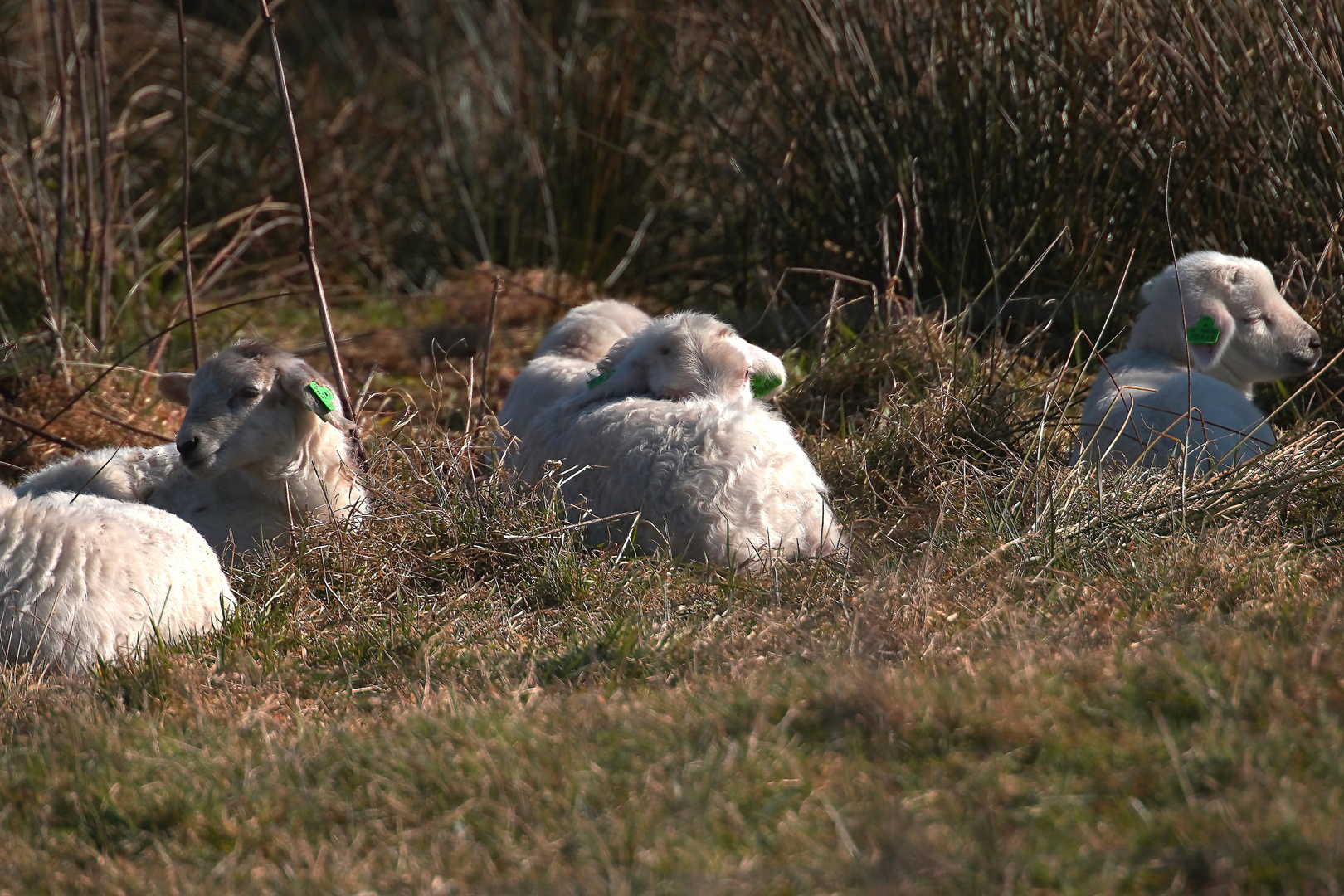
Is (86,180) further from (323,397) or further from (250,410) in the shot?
(323,397)

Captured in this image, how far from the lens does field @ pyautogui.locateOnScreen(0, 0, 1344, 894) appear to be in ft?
8.29

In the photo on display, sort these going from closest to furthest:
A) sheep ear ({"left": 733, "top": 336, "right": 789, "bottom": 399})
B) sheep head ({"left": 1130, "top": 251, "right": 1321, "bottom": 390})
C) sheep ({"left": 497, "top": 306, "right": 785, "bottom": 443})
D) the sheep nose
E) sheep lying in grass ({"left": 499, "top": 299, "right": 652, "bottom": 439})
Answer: the sheep nose, sheep ({"left": 497, "top": 306, "right": 785, "bottom": 443}), sheep ear ({"left": 733, "top": 336, "right": 789, "bottom": 399}), sheep head ({"left": 1130, "top": 251, "right": 1321, "bottom": 390}), sheep lying in grass ({"left": 499, "top": 299, "right": 652, "bottom": 439})

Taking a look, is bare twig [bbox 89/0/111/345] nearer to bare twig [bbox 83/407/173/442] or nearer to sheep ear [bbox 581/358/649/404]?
bare twig [bbox 83/407/173/442]

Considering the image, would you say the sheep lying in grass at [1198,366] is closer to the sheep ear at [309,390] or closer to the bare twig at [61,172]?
the sheep ear at [309,390]

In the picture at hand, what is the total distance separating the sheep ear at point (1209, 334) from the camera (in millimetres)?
5000

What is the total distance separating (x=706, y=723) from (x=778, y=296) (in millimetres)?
4775

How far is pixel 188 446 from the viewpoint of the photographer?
14.4 ft

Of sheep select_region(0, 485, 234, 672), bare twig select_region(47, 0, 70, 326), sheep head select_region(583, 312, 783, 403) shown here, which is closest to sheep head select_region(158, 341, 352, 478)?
sheep select_region(0, 485, 234, 672)

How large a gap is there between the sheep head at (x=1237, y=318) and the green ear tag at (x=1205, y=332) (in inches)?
1.7

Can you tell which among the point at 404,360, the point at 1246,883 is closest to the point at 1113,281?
the point at 404,360

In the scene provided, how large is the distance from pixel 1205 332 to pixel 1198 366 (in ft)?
0.43

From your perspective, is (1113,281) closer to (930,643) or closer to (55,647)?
(930,643)

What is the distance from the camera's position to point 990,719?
107 inches

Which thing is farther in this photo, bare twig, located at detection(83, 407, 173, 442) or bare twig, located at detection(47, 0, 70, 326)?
bare twig, located at detection(47, 0, 70, 326)
